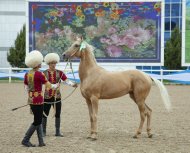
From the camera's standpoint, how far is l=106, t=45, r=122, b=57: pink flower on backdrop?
2923cm

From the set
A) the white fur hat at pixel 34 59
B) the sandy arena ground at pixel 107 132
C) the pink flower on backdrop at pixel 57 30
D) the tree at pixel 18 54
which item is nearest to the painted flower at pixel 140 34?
the pink flower on backdrop at pixel 57 30

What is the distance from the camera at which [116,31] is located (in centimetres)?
2920

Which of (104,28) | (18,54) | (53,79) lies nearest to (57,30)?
(104,28)

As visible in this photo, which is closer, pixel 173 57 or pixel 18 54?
pixel 173 57

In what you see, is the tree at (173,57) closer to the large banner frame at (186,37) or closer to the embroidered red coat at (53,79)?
the large banner frame at (186,37)

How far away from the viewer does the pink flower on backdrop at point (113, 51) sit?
2923cm

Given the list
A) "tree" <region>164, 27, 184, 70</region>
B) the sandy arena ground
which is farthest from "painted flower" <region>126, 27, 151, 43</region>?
the sandy arena ground

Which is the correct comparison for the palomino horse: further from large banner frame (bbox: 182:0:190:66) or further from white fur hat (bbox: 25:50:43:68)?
large banner frame (bbox: 182:0:190:66)

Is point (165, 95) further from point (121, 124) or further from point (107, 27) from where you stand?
point (107, 27)

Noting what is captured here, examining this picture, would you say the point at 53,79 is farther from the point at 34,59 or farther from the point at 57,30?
the point at 57,30

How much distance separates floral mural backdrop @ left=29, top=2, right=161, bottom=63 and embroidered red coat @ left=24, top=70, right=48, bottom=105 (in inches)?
868

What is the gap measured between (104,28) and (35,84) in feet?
73.0

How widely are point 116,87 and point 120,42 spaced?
2093cm

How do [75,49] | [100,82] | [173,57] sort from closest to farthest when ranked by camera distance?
[100,82] → [75,49] → [173,57]
